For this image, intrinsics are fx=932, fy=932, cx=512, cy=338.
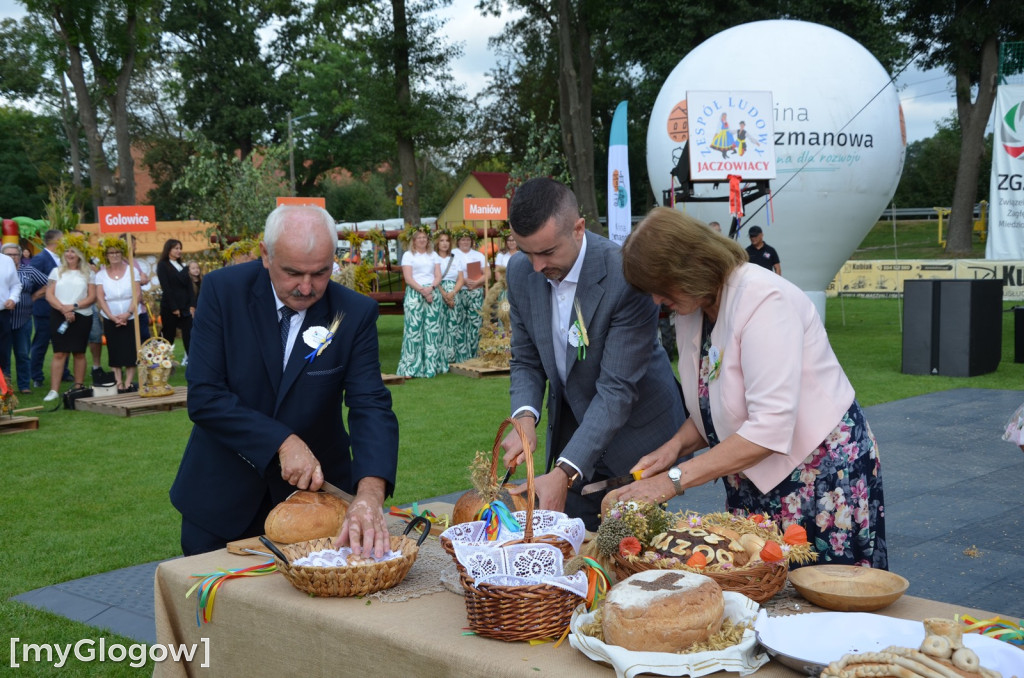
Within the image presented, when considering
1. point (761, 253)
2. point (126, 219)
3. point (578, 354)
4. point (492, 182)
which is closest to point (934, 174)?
point (492, 182)

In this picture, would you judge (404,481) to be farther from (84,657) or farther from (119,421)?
(119,421)

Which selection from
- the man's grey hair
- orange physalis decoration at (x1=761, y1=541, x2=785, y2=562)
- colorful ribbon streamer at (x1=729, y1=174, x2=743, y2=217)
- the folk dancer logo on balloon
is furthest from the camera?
the folk dancer logo on balloon

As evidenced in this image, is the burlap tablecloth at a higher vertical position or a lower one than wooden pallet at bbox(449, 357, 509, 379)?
higher

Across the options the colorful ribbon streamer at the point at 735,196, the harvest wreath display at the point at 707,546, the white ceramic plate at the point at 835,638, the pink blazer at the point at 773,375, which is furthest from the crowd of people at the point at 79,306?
the white ceramic plate at the point at 835,638

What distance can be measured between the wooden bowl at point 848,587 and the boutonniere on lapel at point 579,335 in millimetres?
1172

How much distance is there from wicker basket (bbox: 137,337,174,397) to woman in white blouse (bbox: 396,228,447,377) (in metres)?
3.29

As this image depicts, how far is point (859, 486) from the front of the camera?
2635mm

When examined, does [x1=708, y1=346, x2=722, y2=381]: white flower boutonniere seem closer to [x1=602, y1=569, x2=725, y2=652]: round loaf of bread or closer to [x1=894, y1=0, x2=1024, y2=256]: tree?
[x1=602, y1=569, x2=725, y2=652]: round loaf of bread

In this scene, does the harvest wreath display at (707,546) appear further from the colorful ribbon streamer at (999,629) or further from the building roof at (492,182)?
Answer: the building roof at (492,182)

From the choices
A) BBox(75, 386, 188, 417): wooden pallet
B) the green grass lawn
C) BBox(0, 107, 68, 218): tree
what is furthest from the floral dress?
BBox(0, 107, 68, 218): tree

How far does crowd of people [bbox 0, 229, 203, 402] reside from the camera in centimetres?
1120

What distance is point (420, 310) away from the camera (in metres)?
13.2

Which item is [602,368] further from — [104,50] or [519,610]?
[104,50]

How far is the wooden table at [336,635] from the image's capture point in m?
1.94
